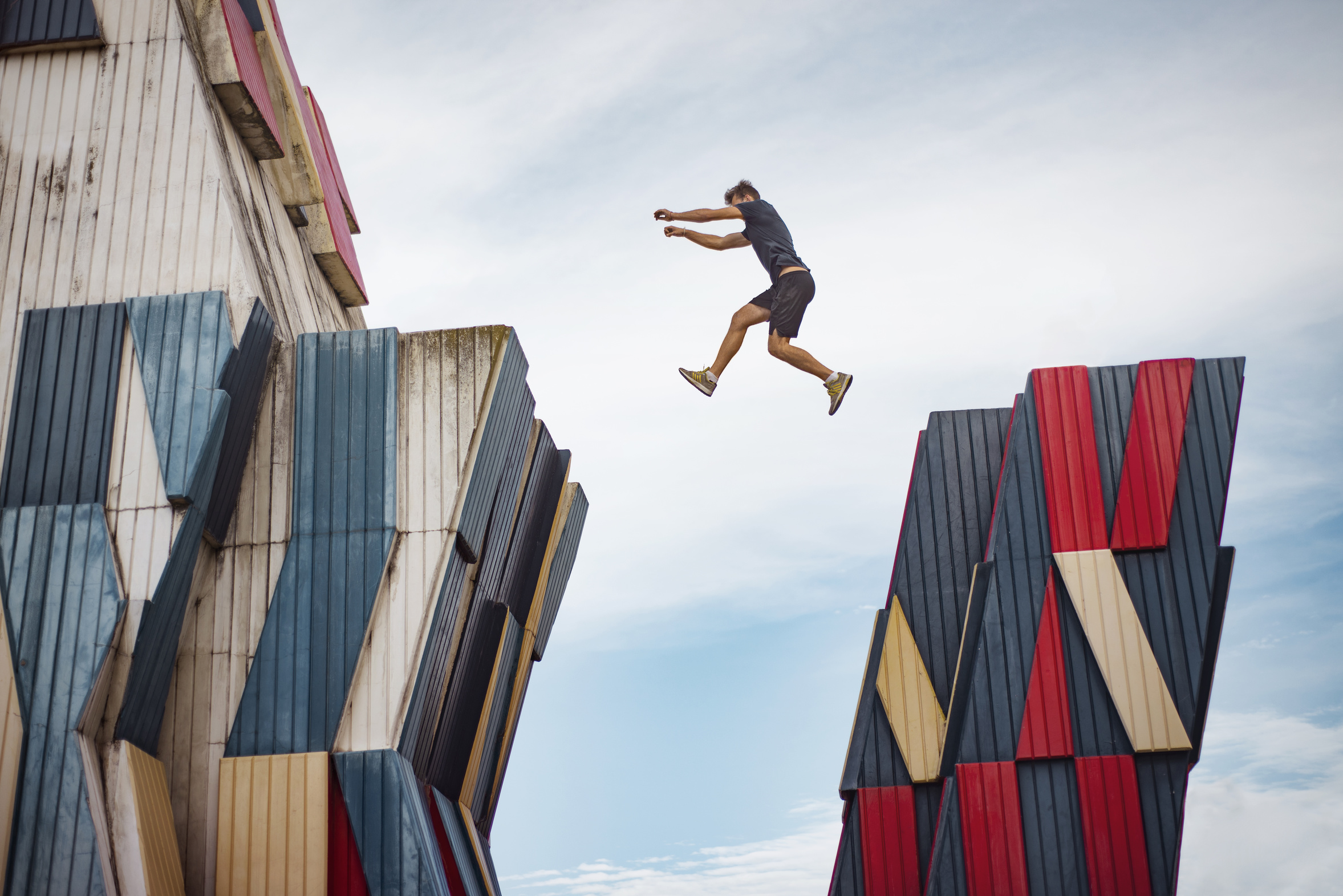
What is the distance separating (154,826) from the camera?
1281 cm

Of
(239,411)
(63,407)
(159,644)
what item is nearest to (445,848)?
(159,644)

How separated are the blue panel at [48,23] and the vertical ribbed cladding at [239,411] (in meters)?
4.26

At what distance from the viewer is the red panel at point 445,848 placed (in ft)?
51.1

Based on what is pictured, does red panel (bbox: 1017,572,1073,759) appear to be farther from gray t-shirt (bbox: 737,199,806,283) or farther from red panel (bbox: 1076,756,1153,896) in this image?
gray t-shirt (bbox: 737,199,806,283)

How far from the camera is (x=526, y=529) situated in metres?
19.2

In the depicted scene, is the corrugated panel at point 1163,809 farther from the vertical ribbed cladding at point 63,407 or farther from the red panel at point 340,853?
the vertical ribbed cladding at point 63,407

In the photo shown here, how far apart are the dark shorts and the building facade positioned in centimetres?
324

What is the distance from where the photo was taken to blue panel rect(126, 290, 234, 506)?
13.6 meters

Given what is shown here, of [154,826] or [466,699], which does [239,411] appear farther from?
[466,699]

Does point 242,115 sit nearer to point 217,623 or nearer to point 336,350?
point 336,350

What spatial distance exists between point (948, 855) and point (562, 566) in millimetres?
8652

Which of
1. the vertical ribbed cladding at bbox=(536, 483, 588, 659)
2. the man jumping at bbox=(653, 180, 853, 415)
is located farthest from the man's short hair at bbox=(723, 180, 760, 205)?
the vertical ribbed cladding at bbox=(536, 483, 588, 659)

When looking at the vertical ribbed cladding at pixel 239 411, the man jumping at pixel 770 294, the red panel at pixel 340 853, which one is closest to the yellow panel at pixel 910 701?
the man jumping at pixel 770 294

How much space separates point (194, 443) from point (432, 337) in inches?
118
